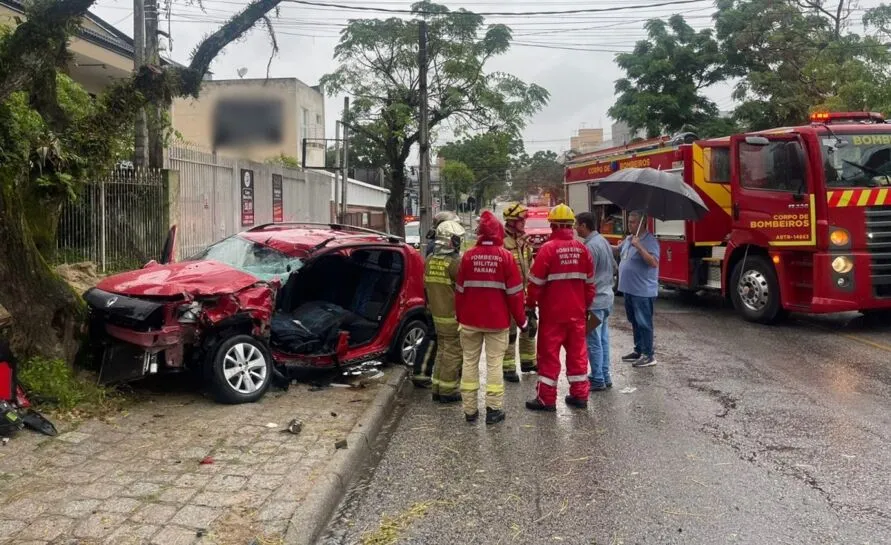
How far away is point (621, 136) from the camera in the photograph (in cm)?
5047

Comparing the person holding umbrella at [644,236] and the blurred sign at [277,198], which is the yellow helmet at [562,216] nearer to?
the person holding umbrella at [644,236]

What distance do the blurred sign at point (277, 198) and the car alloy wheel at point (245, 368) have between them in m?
14.0

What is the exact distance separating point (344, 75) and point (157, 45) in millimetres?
13513

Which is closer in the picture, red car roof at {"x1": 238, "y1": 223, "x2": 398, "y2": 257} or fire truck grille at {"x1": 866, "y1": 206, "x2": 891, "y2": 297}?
red car roof at {"x1": 238, "y1": 223, "x2": 398, "y2": 257}

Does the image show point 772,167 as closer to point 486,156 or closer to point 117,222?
point 117,222

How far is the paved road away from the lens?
412 cm

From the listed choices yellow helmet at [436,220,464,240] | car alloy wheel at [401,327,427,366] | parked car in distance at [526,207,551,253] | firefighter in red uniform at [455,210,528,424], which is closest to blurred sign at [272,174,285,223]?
parked car in distance at [526,207,551,253]

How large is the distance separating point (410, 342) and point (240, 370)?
7.44 ft

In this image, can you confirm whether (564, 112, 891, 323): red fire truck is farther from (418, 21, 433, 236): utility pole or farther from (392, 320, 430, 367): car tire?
(418, 21, 433, 236): utility pole

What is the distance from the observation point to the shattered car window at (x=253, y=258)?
686cm

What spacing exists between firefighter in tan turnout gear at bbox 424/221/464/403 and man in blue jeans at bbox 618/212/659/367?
2164 mm

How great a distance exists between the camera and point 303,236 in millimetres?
7523

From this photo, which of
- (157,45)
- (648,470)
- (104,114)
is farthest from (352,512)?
(157,45)

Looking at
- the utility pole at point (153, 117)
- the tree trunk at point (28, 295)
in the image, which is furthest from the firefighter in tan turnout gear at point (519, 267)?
the utility pole at point (153, 117)
